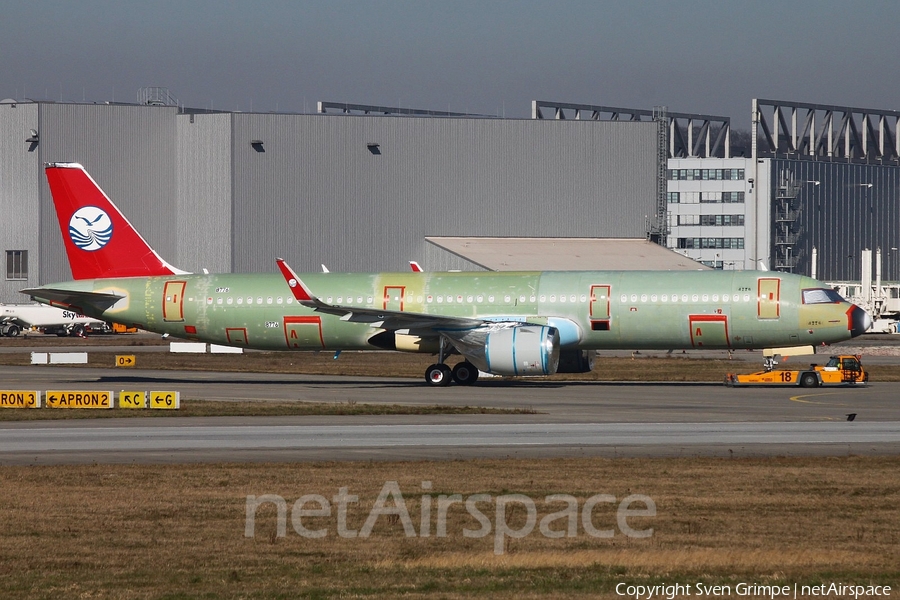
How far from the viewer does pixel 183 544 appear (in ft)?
49.6

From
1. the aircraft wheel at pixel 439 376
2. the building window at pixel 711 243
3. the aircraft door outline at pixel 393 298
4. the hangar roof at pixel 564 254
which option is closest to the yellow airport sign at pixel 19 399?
the aircraft door outline at pixel 393 298

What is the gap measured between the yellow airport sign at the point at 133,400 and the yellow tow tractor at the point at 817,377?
71.3ft

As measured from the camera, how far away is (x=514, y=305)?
148 feet

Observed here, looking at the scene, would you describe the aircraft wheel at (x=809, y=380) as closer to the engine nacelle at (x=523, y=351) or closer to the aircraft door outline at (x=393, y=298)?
the engine nacelle at (x=523, y=351)

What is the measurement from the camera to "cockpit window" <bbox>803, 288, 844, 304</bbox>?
141ft

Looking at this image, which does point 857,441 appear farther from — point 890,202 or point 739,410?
point 890,202

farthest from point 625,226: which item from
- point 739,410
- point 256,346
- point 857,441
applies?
point 857,441

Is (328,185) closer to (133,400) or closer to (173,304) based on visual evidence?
(173,304)

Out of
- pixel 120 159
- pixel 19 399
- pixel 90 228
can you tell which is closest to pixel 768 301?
pixel 19 399

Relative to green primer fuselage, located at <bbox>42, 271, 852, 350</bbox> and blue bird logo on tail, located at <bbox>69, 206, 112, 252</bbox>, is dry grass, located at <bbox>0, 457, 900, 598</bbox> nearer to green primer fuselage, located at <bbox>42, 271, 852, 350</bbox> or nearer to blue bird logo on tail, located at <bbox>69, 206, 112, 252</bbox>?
green primer fuselage, located at <bbox>42, 271, 852, 350</bbox>

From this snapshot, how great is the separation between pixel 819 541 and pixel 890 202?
533 feet
